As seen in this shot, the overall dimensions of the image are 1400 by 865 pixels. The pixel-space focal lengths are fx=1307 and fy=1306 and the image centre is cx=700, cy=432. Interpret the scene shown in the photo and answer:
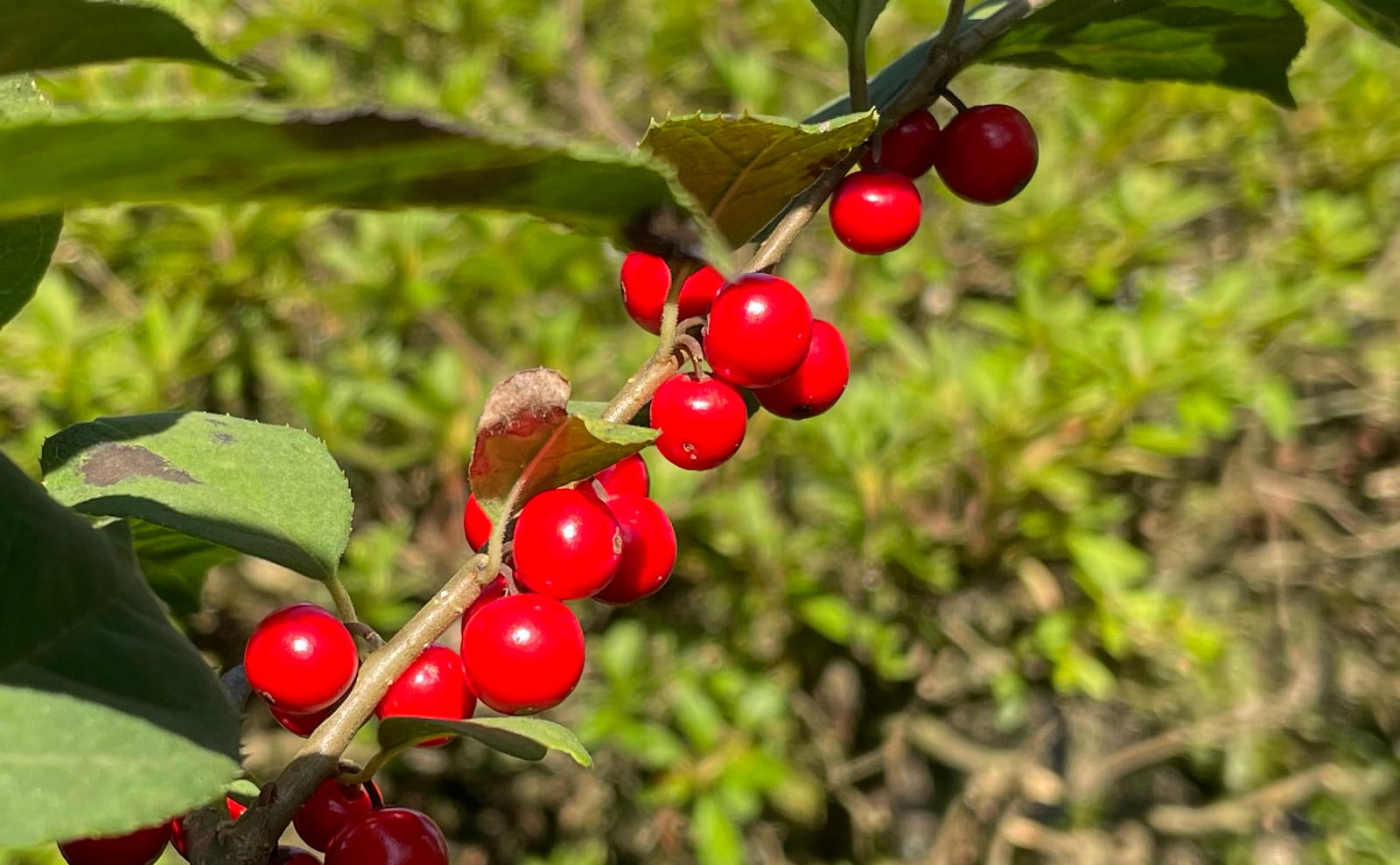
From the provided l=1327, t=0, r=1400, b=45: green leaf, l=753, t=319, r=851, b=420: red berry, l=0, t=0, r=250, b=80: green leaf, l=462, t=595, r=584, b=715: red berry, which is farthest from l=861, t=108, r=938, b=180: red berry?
l=0, t=0, r=250, b=80: green leaf

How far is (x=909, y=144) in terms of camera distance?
767 mm

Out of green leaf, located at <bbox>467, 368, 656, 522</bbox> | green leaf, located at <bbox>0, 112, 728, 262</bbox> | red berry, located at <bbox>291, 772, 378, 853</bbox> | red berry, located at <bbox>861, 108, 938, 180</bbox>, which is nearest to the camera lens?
green leaf, located at <bbox>0, 112, 728, 262</bbox>

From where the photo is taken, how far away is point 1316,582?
3256 millimetres

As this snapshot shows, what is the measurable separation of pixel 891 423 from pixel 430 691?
1.85 metres

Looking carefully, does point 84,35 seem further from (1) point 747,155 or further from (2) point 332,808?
(2) point 332,808

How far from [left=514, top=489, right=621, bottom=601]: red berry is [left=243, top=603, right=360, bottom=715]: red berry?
3.8 inches

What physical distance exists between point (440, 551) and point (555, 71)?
46.4 inches

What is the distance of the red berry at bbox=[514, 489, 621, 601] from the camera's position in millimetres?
602

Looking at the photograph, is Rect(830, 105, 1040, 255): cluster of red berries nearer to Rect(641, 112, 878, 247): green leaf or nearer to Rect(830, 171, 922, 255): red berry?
Rect(830, 171, 922, 255): red berry

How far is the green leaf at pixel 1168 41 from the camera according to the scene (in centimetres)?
70

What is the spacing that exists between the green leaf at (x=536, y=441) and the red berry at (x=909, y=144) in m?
0.27

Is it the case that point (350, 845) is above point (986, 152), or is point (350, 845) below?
below

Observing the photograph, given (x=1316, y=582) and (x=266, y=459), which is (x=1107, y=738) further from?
(x=266, y=459)

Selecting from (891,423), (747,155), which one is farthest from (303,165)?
(891,423)
